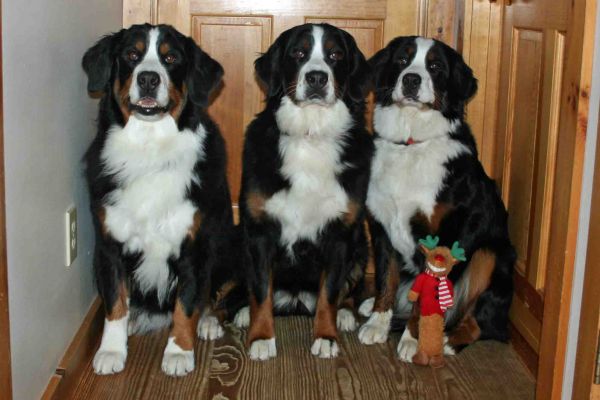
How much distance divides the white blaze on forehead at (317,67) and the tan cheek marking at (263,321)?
646 mm

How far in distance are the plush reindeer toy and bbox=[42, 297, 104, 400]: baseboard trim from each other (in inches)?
42.6

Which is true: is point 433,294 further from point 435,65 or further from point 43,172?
point 43,172

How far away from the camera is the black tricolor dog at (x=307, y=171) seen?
2.72 meters

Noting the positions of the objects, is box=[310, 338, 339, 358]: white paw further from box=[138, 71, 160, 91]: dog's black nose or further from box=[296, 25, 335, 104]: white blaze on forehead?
box=[138, 71, 160, 91]: dog's black nose

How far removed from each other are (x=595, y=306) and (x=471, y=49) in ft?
5.42

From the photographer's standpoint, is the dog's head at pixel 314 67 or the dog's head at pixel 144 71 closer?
the dog's head at pixel 144 71

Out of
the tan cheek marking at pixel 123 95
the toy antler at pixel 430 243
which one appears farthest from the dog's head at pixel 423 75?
the tan cheek marking at pixel 123 95

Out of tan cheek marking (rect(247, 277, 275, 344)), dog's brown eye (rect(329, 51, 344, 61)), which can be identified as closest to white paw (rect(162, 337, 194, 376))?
tan cheek marking (rect(247, 277, 275, 344))

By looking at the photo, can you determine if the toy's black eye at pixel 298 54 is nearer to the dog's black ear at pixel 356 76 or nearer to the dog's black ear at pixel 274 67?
the dog's black ear at pixel 274 67

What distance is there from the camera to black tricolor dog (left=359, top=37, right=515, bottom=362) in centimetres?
279

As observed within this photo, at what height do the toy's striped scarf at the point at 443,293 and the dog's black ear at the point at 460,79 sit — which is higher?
the dog's black ear at the point at 460,79

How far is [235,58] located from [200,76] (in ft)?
2.43

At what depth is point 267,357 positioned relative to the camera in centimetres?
274

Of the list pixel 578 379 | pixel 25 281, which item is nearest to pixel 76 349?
pixel 25 281
